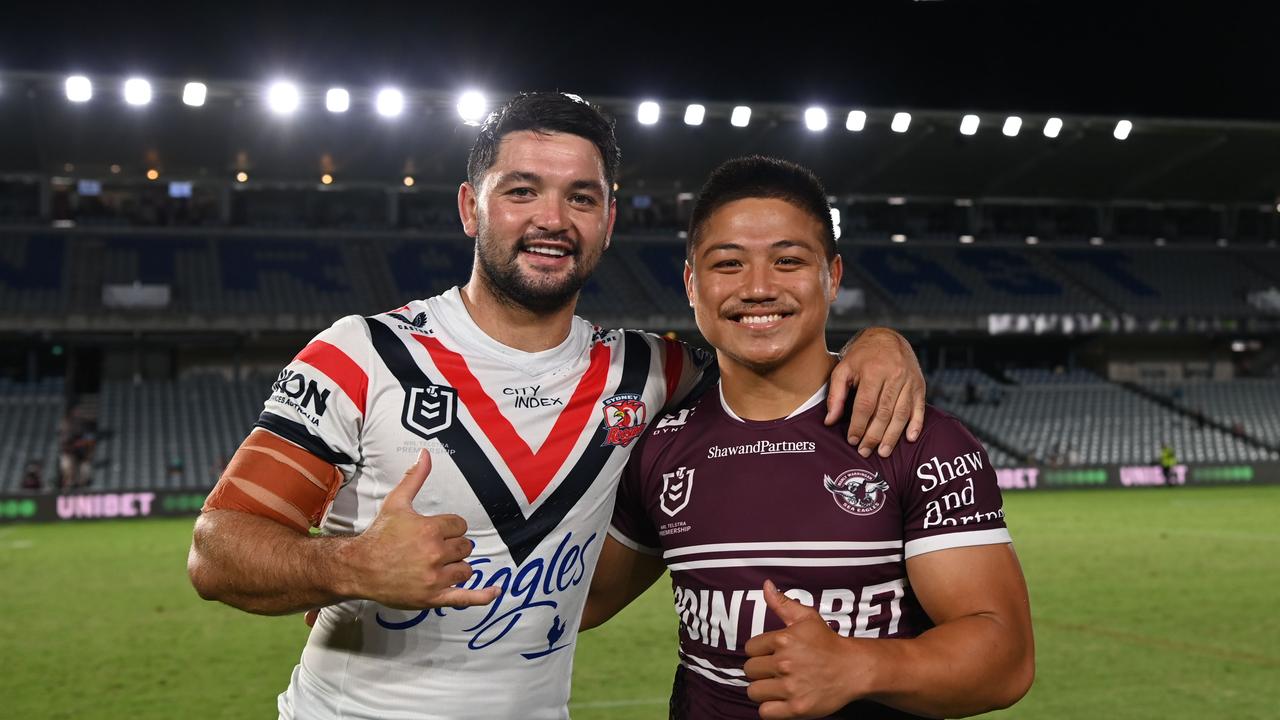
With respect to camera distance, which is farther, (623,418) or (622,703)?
(622,703)

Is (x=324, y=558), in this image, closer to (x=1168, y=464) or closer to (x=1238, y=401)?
(x=1168, y=464)

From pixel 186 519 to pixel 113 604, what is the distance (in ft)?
38.6

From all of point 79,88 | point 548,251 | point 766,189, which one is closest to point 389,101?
point 79,88

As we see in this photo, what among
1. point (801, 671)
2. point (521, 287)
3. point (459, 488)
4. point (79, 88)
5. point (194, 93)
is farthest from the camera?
point (194, 93)

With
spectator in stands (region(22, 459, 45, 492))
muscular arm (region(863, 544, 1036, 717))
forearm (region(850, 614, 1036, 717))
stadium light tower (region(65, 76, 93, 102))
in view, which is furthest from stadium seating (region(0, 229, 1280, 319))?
forearm (region(850, 614, 1036, 717))

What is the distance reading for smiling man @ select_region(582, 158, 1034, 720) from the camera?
2.30m

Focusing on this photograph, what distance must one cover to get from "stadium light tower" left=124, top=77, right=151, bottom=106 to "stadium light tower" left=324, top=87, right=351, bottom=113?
158 inches

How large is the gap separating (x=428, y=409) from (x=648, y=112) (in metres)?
26.7

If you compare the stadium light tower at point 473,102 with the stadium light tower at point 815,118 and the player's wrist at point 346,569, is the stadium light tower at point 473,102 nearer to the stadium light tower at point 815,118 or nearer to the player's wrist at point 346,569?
the stadium light tower at point 815,118

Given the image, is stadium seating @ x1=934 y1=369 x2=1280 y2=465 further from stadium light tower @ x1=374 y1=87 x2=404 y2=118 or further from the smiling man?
the smiling man

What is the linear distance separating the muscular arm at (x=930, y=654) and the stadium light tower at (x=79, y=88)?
27512 mm

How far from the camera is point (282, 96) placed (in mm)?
26578

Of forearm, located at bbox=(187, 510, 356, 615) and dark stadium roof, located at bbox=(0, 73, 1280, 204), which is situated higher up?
dark stadium roof, located at bbox=(0, 73, 1280, 204)

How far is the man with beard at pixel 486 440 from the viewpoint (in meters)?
2.74
